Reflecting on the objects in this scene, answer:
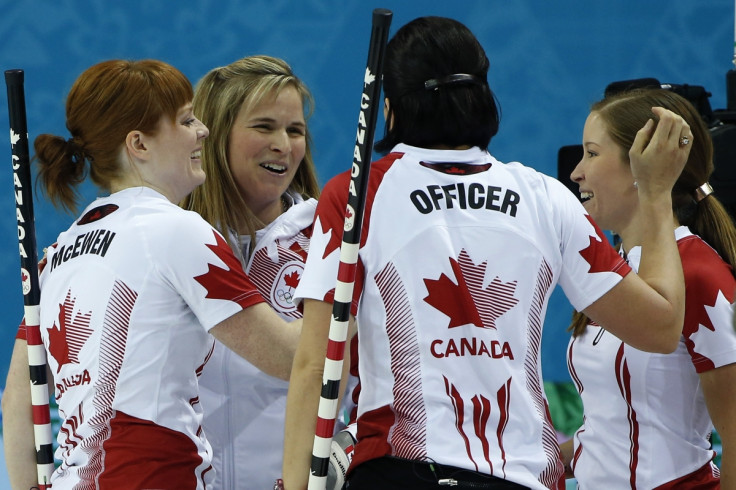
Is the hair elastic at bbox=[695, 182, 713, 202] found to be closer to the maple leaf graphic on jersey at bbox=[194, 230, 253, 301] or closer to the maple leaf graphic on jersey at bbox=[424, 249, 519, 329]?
the maple leaf graphic on jersey at bbox=[424, 249, 519, 329]

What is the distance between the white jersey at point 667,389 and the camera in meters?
2.00

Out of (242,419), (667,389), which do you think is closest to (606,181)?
(667,389)

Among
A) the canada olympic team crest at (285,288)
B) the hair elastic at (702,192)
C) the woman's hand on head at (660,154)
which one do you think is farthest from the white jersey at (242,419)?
the hair elastic at (702,192)

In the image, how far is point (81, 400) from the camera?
1.70 metres

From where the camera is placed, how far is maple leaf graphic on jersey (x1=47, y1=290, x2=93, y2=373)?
5.56 feet

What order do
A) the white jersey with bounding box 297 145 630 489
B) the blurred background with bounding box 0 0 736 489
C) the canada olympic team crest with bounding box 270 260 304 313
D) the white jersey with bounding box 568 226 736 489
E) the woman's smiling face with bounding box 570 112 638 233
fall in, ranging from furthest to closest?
1. the blurred background with bounding box 0 0 736 489
2. the woman's smiling face with bounding box 570 112 638 233
3. the canada olympic team crest with bounding box 270 260 304 313
4. the white jersey with bounding box 568 226 736 489
5. the white jersey with bounding box 297 145 630 489

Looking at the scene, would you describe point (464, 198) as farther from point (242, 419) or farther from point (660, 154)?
point (242, 419)

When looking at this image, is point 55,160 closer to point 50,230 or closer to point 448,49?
point 448,49

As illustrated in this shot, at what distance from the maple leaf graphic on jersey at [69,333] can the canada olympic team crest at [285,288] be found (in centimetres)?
54

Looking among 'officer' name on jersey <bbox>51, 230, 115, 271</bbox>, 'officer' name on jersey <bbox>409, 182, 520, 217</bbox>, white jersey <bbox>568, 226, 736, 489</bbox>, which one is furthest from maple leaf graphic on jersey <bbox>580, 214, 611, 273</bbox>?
'officer' name on jersey <bbox>51, 230, 115, 271</bbox>

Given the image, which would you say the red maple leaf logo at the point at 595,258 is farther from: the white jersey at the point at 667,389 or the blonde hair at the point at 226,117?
the blonde hair at the point at 226,117

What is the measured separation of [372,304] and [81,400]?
55cm

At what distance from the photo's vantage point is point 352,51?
562 cm

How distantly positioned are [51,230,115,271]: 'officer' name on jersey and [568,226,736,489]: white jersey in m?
1.09
